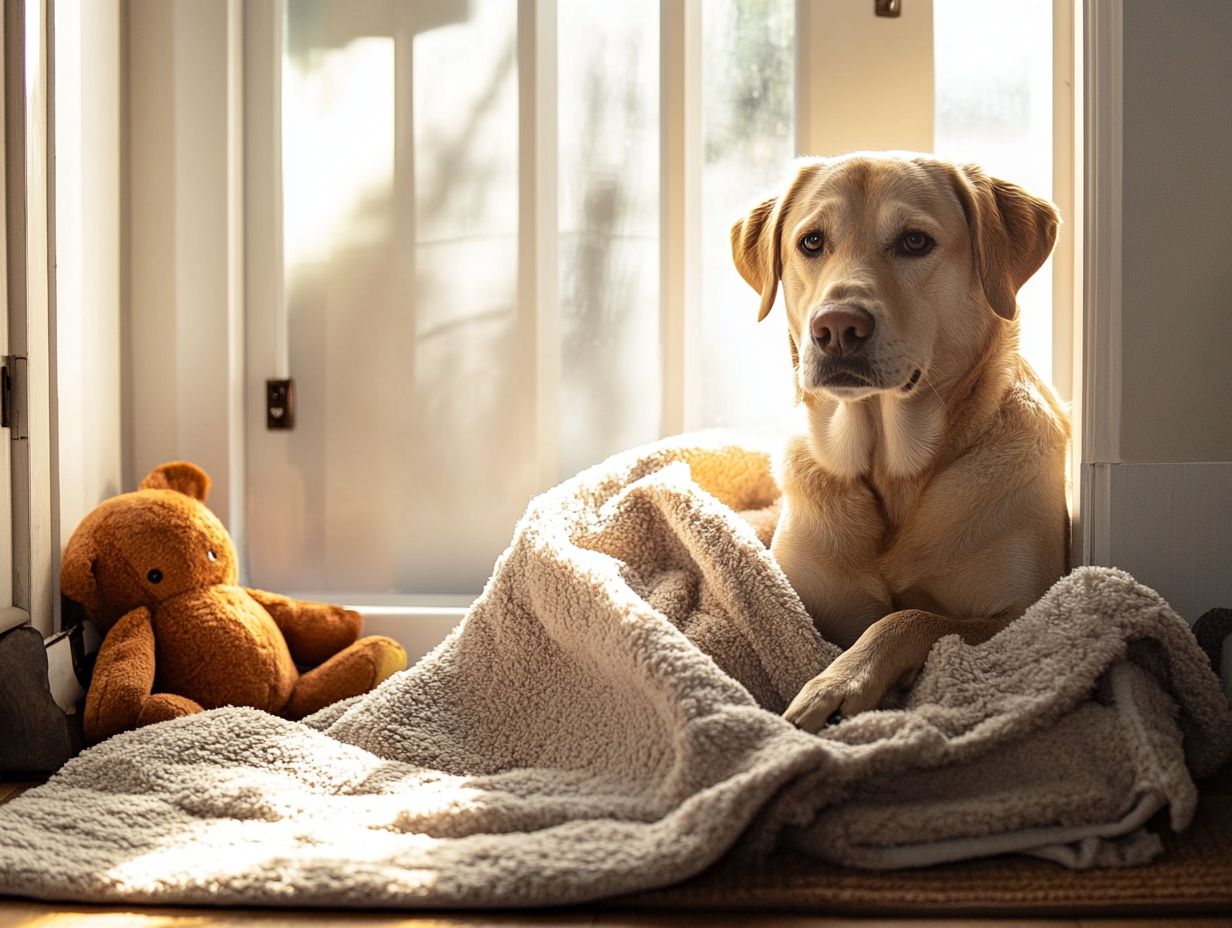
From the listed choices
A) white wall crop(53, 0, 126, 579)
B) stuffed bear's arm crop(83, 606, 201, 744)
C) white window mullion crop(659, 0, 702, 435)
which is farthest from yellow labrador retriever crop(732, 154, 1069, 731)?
white wall crop(53, 0, 126, 579)

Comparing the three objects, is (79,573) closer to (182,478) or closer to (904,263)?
(182,478)

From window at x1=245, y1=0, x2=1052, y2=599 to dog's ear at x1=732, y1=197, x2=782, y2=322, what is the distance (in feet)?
1.38

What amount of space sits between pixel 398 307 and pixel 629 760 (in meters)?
1.24

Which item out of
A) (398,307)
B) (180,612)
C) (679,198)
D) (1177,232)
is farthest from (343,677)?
(1177,232)

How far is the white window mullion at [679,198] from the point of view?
235 cm

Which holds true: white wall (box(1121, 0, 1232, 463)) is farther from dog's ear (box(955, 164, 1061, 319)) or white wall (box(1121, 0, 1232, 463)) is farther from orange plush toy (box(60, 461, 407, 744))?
orange plush toy (box(60, 461, 407, 744))

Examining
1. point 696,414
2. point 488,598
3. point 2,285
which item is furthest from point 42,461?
point 696,414

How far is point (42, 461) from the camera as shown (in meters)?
1.96

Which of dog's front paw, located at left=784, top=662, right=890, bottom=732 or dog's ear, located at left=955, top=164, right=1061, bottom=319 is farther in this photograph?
dog's ear, located at left=955, top=164, right=1061, bottom=319

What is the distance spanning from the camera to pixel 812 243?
1.79 metres

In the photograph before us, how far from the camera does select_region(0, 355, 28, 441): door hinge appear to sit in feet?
6.23

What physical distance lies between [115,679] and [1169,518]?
1628 millimetres

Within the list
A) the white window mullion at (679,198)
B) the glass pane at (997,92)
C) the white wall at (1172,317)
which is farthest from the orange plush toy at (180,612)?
the glass pane at (997,92)

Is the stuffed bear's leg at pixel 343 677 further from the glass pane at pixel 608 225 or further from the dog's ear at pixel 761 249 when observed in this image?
the dog's ear at pixel 761 249
